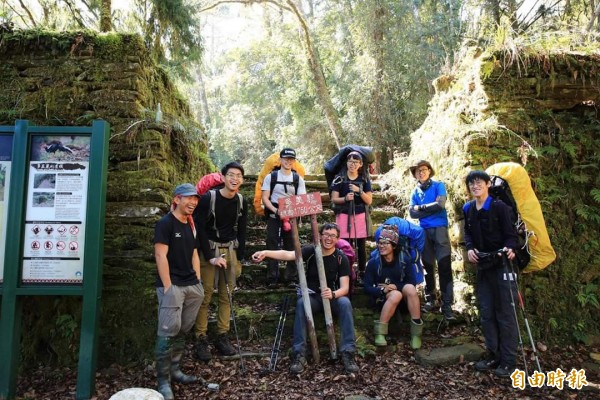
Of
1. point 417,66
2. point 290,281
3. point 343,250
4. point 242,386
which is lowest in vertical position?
point 242,386

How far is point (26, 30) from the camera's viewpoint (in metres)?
5.09

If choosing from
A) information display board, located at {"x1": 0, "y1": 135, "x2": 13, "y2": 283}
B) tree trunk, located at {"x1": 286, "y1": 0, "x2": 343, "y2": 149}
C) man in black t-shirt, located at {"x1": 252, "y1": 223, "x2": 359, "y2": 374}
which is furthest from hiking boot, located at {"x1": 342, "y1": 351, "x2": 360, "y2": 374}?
tree trunk, located at {"x1": 286, "y1": 0, "x2": 343, "y2": 149}

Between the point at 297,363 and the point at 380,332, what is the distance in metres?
1.10

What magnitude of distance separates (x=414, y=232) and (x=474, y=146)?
59.6 inches

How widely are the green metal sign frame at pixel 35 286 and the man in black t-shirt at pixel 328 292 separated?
61.6 inches

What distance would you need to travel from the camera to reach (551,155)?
5.40 m

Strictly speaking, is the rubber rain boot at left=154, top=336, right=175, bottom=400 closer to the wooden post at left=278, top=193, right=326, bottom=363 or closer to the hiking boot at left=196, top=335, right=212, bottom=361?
the hiking boot at left=196, top=335, right=212, bottom=361

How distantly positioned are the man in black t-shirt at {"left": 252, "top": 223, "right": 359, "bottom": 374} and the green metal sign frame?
5.14 feet

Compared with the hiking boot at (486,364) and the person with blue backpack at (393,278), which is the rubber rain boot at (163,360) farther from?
the hiking boot at (486,364)

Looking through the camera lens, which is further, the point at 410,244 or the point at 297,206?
the point at 410,244

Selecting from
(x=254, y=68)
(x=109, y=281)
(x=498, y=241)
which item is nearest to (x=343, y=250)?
(x=498, y=241)

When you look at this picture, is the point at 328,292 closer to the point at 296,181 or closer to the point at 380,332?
the point at 380,332

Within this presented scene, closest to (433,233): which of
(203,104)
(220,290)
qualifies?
(220,290)

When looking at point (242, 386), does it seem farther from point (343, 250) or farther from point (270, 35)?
point (270, 35)
